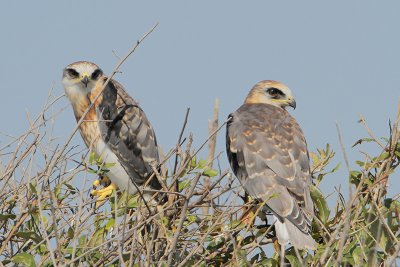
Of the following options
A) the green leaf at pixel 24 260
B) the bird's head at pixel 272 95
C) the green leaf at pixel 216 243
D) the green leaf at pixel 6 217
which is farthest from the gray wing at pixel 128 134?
the green leaf at pixel 24 260

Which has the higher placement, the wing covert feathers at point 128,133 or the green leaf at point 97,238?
the green leaf at point 97,238

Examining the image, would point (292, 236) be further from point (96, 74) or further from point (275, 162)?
point (96, 74)

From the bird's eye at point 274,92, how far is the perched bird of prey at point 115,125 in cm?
137

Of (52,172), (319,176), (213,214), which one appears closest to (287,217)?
(319,176)

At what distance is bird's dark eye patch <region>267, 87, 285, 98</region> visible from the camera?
8.32 meters

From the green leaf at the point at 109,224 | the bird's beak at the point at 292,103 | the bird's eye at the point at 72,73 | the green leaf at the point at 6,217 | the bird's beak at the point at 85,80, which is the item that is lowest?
the bird's beak at the point at 292,103

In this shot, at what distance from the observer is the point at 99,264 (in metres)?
4.34

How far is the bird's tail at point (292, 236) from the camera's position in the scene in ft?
17.7

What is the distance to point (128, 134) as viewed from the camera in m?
8.62

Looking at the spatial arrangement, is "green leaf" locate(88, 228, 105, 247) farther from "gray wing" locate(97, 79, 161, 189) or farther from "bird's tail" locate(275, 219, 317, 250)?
"gray wing" locate(97, 79, 161, 189)

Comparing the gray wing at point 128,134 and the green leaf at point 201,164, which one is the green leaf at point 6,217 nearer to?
the green leaf at point 201,164

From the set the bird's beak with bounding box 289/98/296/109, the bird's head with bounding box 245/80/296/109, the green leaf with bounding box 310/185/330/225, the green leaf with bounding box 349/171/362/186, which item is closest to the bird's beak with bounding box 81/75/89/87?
the bird's head with bounding box 245/80/296/109

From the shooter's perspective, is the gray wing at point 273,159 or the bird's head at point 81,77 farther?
the bird's head at point 81,77

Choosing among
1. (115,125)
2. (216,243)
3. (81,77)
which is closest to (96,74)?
(81,77)
